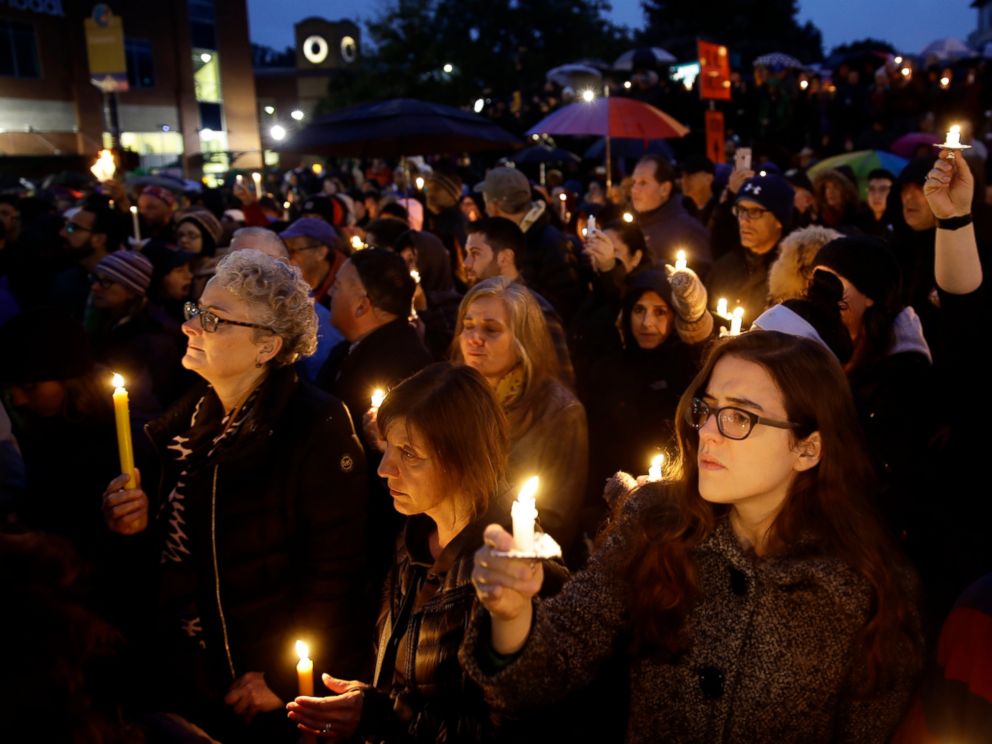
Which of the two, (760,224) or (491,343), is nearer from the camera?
(491,343)

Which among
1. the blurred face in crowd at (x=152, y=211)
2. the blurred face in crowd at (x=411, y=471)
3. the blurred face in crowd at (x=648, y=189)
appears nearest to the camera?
the blurred face in crowd at (x=411, y=471)

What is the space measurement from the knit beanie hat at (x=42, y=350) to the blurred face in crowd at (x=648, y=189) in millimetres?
4426

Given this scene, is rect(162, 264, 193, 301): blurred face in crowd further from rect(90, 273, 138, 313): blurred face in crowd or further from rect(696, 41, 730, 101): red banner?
rect(696, 41, 730, 101): red banner

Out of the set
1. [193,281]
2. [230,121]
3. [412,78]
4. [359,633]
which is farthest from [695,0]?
[359,633]

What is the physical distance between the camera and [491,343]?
3.65 m

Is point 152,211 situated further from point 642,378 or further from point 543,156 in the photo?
point 543,156

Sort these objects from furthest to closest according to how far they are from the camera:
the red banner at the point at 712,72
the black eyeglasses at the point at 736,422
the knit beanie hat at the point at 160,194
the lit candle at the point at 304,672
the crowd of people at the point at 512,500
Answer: the red banner at the point at 712,72
the knit beanie hat at the point at 160,194
the lit candle at the point at 304,672
the black eyeglasses at the point at 736,422
the crowd of people at the point at 512,500

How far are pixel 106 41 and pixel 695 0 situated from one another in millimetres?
34993

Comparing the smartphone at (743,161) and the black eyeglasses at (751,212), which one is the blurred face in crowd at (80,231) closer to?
the black eyeglasses at (751,212)

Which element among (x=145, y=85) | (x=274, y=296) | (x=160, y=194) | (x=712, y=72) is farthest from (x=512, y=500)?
(x=145, y=85)

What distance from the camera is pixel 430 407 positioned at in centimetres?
257

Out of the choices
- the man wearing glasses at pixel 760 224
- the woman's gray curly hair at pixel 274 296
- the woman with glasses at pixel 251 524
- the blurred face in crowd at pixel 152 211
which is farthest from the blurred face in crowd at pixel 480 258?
the blurred face in crowd at pixel 152 211

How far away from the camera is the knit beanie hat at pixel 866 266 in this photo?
3.44 m

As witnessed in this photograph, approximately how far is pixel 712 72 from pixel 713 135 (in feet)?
2.49
